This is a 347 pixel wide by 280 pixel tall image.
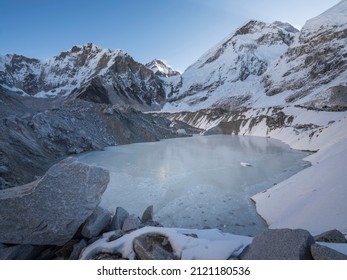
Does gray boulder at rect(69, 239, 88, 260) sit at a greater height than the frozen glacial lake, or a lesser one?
greater

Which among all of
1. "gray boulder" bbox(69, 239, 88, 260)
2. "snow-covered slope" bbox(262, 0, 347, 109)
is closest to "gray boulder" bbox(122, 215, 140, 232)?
"gray boulder" bbox(69, 239, 88, 260)

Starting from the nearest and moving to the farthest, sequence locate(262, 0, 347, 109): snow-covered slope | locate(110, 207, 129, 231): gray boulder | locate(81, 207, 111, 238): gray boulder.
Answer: locate(81, 207, 111, 238): gray boulder
locate(110, 207, 129, 231): gray boulder
locate(262, 0, 347, 109): snow-covered slope

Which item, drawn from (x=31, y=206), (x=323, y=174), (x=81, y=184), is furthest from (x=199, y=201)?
(x=31, y=206)

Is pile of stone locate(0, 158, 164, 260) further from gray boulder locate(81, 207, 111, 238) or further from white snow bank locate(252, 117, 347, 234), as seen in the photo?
white snow bank locate(252, 117, 347, 234)

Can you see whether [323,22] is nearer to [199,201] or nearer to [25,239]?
[199,201]

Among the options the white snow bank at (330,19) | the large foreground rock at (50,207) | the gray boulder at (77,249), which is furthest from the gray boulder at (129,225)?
the white snow bank at (330,19)
